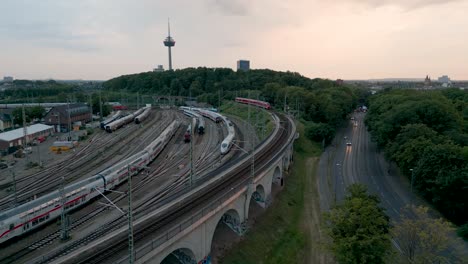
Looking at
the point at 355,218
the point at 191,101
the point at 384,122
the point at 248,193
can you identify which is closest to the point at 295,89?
the point at 384,122

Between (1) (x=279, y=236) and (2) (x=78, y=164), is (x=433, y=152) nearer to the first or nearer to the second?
(1) (x=279, y=236)

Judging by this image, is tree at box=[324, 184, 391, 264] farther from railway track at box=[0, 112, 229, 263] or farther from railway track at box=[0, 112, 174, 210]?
railway track at box=[0, 112, 174, 210]

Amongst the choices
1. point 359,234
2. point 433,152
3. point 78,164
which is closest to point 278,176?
point 433,152

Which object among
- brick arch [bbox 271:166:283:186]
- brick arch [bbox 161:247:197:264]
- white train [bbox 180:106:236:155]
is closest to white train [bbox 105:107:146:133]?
white train [bbox 180:106:236:155]

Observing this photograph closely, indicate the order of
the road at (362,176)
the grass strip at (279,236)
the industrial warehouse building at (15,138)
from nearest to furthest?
the grass strip at (279,236) < the road at (362,176) < the industrial warehouse building at (15,138)

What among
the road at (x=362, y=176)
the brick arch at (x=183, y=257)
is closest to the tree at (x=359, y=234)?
the brick arch at (x=183, y=257)

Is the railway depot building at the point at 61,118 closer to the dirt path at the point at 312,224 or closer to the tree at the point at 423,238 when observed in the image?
the dirt path at the point at 312,224
